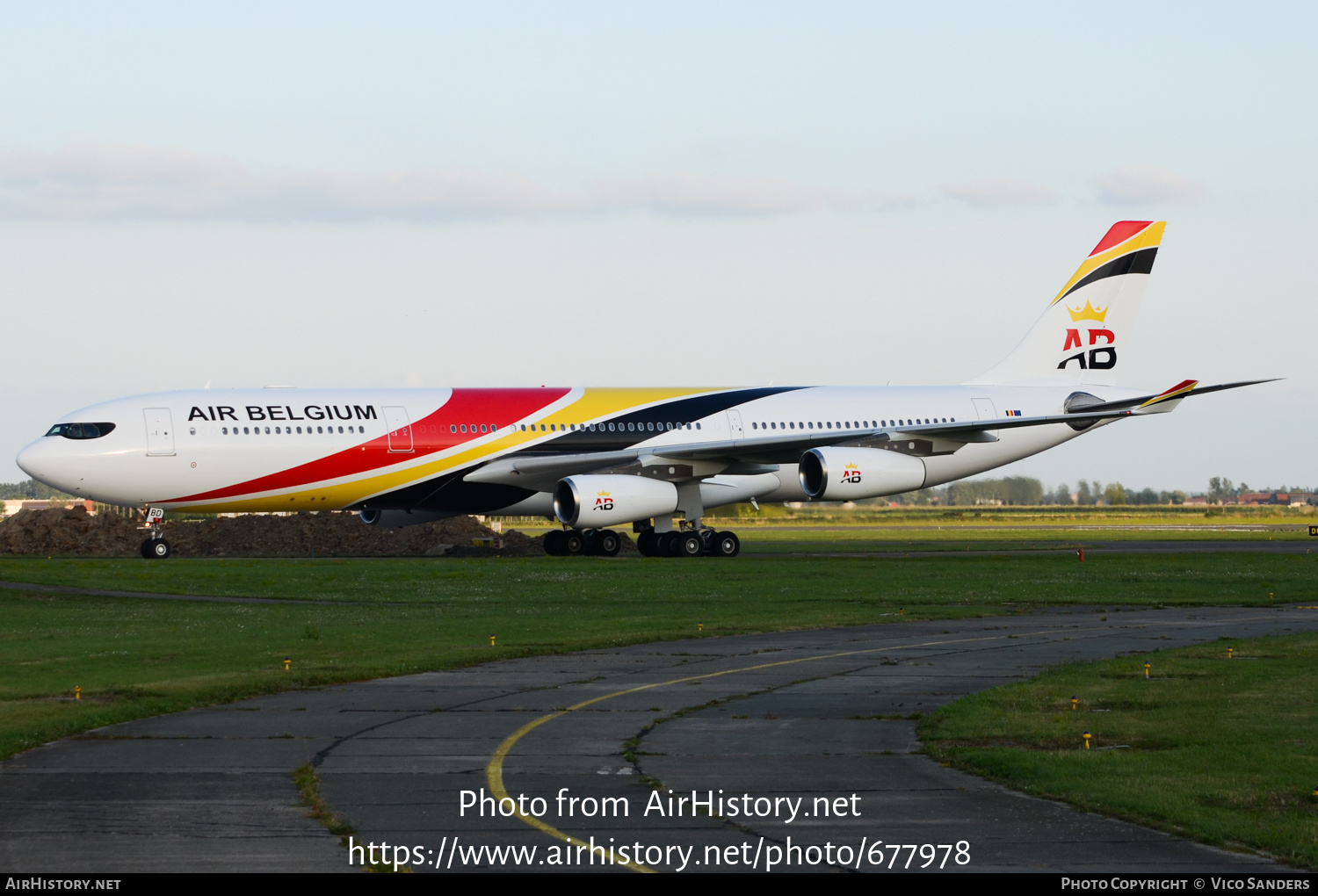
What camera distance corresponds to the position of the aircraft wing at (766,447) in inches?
1654

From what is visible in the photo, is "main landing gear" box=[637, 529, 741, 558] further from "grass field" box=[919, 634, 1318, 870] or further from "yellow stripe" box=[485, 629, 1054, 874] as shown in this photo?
"grass field" box=[919, 634, 1318, 870]

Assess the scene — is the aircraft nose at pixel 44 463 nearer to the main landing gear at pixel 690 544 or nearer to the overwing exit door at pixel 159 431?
the overwing exit door at pixel 159 431

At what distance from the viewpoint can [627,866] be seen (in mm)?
8961

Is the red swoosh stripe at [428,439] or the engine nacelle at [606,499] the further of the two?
the red swoosh stripe at [428,439]

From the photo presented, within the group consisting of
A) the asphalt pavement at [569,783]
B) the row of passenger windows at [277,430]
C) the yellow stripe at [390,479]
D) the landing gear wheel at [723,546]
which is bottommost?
the asphalt pavement at [569,783]

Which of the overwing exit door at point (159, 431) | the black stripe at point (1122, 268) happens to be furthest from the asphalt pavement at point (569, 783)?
the black stripe at point (1122, 268)

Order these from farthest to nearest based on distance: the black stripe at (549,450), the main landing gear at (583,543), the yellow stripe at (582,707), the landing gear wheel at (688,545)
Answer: the main landing gear at (583,543) → the landing gear wheel at (688,545) → the black stripe at (549,450) → the yellow stripe at (582,707)

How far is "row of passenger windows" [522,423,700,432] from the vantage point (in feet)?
142

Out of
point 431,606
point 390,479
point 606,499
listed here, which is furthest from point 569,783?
point 390,479

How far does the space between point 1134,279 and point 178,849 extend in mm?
47023

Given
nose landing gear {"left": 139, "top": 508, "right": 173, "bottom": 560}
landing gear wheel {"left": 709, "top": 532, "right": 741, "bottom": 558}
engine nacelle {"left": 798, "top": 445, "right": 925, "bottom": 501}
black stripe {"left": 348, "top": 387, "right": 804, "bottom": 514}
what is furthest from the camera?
landing gear wheel {"left": 709, "top": 532, "right": 741, "bottom": 558}

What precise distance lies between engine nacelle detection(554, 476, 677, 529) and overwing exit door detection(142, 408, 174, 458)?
10.4 meters

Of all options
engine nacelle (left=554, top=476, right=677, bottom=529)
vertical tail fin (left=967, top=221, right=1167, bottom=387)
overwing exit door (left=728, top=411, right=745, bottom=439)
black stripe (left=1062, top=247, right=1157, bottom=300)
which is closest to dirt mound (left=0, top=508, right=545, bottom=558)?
overwing exit door (left=728, top=411, right=745, bottom=439)
